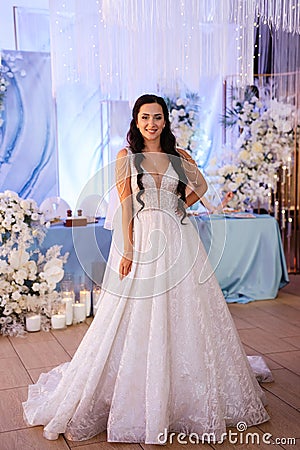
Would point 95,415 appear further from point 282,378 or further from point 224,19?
point 224,19

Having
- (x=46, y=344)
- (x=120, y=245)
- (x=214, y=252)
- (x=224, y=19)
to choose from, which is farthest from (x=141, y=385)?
(x=214, y=252)

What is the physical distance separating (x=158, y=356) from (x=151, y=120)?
41.4 inches

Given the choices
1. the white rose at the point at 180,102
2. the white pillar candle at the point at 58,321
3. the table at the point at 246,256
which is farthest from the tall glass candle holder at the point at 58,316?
the white rose at the point at 180,102

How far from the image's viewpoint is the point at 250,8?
340 cm

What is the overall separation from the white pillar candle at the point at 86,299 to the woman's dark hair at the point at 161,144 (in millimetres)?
1939

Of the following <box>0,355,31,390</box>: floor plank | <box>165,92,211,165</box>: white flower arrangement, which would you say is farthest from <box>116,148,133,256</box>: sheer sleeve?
<box>165,92,211,165</box>: white flower arrangement

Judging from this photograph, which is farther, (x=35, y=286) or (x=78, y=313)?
(x=78, y=313)

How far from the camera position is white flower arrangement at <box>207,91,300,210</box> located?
515cm

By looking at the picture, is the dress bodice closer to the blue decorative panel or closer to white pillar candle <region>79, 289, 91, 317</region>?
white pillar candle <region>79, 289, 91, 317</region>

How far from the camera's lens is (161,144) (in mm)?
2811

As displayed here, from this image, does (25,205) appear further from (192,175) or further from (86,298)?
(192,175)

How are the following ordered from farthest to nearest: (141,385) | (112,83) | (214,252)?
(214,252), (112,83), (141,385)

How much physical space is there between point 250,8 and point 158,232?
1528 mm
